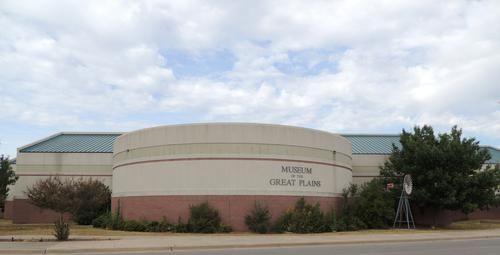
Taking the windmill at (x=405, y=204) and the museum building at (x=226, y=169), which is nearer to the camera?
the museum building at (x=226, y=169)

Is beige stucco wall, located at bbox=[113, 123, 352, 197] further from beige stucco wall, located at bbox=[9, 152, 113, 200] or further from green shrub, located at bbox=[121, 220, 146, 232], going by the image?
beige stucco wall, located at bbox=[9, 152, 113, 200]

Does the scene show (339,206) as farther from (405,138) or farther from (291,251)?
(291,251)

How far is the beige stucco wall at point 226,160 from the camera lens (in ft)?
99.3

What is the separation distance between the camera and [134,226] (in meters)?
30.4

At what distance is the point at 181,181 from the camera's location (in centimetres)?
3047

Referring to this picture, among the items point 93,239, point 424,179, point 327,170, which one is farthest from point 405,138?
point 93,239

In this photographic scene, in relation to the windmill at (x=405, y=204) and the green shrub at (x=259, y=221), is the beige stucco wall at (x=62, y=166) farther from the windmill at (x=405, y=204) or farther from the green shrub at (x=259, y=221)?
the windmill at (x=405, y=204)

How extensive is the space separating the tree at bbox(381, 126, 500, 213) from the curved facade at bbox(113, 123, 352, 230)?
6601 mm

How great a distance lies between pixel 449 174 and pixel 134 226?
2037 cm

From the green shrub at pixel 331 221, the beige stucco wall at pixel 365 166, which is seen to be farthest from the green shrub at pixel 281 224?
the beige stucco wall at pixel 365 166

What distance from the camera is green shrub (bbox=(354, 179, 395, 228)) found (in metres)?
32.2

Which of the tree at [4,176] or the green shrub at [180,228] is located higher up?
the tree at [4,176]

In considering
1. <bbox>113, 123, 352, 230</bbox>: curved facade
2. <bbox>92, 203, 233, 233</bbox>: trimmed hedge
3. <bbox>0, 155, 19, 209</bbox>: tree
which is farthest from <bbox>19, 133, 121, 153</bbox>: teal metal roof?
<bbox>92, 203, 233, 233</bbox>: trimmed hedge

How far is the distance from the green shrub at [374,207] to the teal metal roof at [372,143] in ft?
37.2
